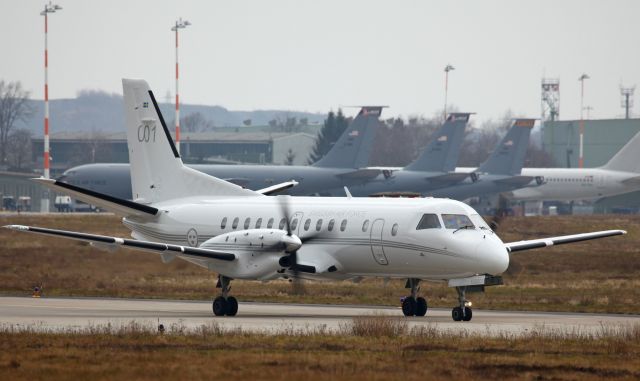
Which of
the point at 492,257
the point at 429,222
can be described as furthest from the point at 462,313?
the point at 429,222

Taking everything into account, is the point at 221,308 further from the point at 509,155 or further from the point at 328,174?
the point at 509,155

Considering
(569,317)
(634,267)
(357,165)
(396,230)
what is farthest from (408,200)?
(357,165)

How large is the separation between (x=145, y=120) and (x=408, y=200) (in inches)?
393

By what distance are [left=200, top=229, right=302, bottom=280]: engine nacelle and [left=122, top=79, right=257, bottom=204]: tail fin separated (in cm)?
548

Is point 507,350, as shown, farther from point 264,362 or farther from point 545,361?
point 264,362

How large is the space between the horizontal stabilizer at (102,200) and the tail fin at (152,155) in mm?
1657

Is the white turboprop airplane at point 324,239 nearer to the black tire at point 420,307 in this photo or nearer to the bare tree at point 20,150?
the black tire at point 420,307

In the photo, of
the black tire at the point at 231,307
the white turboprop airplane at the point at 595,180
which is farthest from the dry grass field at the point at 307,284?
the white turboprop airplane at the point at 595,180

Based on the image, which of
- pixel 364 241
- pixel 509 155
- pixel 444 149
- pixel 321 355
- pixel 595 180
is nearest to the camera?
pixel 321 355

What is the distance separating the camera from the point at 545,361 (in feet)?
72.8

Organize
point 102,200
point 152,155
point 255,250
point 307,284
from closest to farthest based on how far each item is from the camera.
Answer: point 255,250, point 102,200, point 152,155, point 307,284

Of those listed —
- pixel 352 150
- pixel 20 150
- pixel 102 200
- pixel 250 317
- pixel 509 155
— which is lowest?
pixel 250 317

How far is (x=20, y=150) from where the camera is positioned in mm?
175625

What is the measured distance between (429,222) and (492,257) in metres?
2.17
